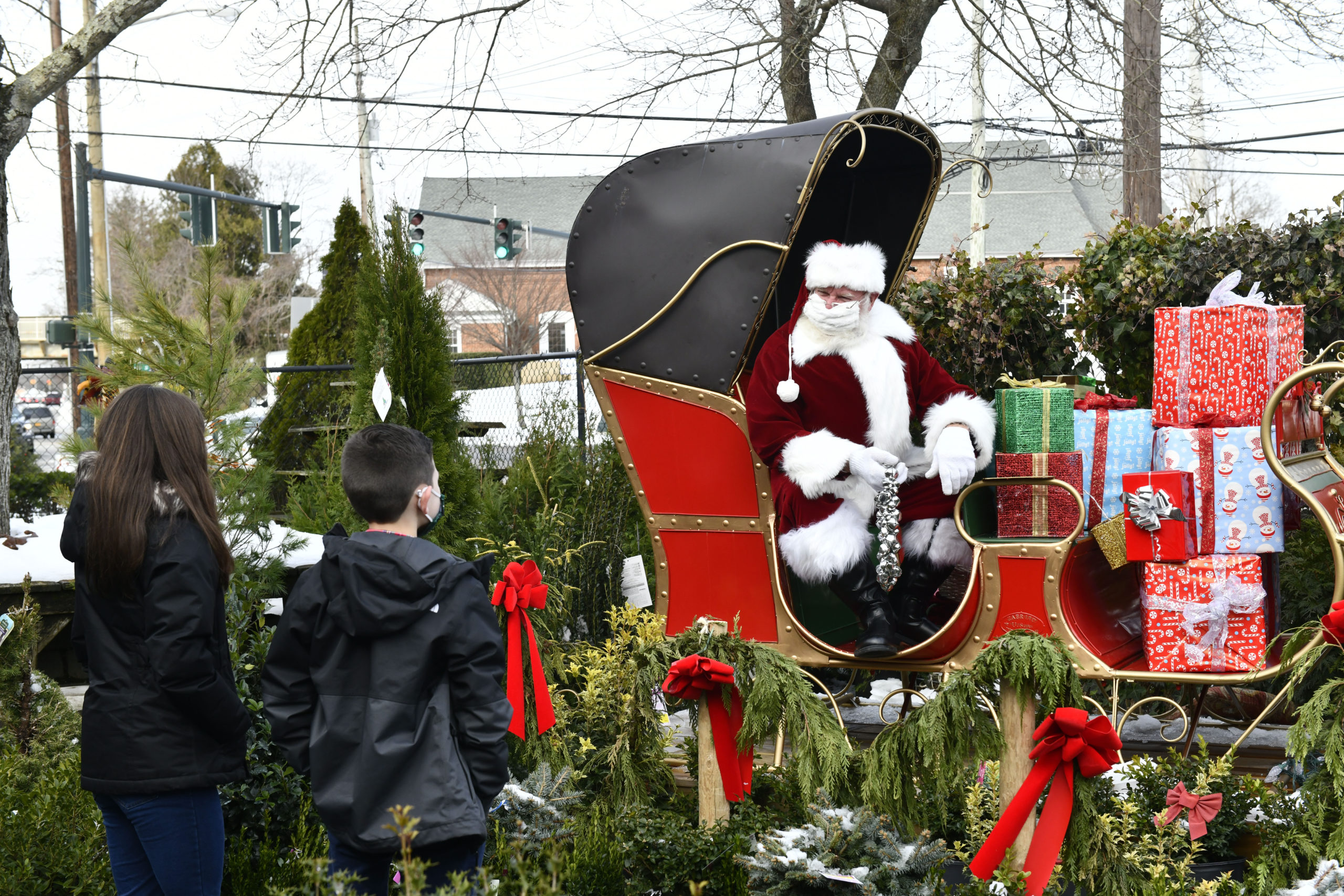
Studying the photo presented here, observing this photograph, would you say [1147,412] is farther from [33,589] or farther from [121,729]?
[33,589]

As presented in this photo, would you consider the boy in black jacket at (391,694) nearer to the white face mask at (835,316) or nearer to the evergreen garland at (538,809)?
the evergreen garland at (538,809)

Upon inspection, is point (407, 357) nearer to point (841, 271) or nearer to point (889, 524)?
point (841, 271)

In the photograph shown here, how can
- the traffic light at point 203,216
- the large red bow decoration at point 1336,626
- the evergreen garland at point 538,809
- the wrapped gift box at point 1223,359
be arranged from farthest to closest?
the traffic light at point 203,216
the wrapped gift box at point 1223,359
the evergreen garland at point 538,809
the large red bow decoration at point 1336,626

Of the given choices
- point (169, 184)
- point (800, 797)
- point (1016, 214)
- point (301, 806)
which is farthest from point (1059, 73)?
point (1016, 214)

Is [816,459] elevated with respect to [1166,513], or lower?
elevated

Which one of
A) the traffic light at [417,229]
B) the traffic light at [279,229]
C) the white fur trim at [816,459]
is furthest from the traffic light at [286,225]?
the white fur trim at [816,459]

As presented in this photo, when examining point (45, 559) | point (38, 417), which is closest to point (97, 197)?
point (38, 417)

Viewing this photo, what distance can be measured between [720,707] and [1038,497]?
1.61 metres

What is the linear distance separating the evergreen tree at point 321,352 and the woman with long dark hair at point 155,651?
6420mm

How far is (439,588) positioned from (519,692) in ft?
4.29

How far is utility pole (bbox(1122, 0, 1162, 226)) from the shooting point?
7395 millimetres

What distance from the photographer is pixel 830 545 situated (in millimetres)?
4219

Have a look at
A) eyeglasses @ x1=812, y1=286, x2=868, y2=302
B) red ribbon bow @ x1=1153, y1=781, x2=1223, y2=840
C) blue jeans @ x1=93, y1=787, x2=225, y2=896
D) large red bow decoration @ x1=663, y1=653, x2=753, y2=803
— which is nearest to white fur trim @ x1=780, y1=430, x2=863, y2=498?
eyeglasses @ x1=812, y1=286, x2=868, y2=302

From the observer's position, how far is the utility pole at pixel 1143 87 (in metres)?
7.39
